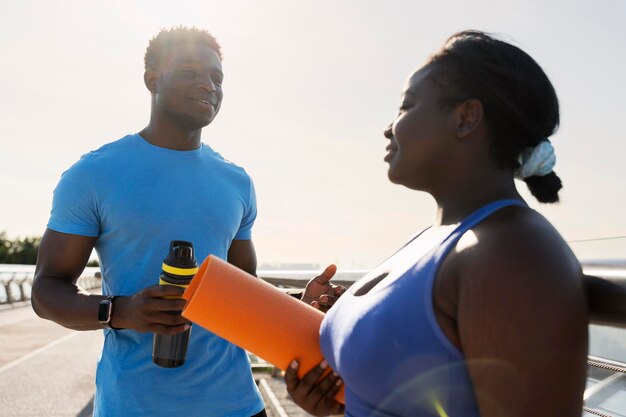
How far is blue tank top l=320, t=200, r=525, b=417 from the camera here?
1349 mm

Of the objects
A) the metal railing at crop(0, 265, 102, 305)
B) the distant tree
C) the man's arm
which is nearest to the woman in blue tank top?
the man's arm

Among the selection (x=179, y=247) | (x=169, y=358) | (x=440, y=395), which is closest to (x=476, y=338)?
(x=440, y=395)

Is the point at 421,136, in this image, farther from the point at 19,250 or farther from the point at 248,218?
the point at 19,250

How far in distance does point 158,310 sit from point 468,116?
1.26 meters

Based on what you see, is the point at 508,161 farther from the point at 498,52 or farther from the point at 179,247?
the point at 179,247

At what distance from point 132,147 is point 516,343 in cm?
221

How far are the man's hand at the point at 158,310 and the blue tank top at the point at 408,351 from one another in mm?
780

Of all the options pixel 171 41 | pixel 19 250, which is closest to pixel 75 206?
pixel 171 41

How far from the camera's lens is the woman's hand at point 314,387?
1.80 m

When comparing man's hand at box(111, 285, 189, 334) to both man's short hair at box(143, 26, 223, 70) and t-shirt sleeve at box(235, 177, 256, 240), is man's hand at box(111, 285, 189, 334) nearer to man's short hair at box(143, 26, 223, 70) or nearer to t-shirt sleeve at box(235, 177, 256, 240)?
t-shirt sleeve at box(235, 177, 256, 240)

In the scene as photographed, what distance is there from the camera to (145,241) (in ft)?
8.82

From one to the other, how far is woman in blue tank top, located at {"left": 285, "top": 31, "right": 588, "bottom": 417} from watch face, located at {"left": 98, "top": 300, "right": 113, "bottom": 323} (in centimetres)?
96

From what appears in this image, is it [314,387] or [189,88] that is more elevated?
[189,88]

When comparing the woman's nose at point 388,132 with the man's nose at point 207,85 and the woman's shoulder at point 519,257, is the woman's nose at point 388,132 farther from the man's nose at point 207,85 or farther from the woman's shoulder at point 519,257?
the man's nose at point 207,85
